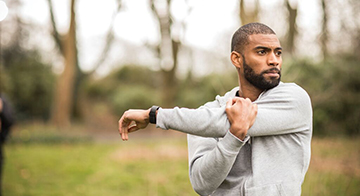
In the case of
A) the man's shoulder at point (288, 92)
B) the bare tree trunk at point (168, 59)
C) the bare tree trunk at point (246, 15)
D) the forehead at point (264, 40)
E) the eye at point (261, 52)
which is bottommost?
the bare tree trunk at point (168, 59)

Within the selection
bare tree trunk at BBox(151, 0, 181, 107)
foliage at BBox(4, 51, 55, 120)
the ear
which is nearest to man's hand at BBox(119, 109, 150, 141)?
the ear

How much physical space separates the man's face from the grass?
352 cm

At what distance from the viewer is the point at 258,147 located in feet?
6.37

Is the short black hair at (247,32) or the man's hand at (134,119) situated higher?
the short black hair at (247,32)

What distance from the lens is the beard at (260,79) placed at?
205cm

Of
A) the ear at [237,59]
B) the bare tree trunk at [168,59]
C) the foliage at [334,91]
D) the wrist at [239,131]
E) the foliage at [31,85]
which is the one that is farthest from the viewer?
the foliage at [31,85]

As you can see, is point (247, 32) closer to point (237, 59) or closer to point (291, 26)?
point (237, 59)

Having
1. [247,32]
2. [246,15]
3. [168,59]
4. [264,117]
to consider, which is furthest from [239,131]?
[168,59]

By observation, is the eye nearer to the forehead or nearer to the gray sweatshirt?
the forehead

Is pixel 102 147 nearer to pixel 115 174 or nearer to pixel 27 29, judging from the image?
pixel 115 174

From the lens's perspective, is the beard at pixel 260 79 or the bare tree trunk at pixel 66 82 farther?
the bare tree trunk at pixel 66 82

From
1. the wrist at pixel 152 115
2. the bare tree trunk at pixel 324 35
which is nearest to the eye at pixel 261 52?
the wrist at pixel 152 115

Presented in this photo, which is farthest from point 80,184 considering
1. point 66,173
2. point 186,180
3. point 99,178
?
point 186,180

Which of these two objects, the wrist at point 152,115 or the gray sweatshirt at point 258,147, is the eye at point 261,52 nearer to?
the gray sweatshirt at point 258,147
